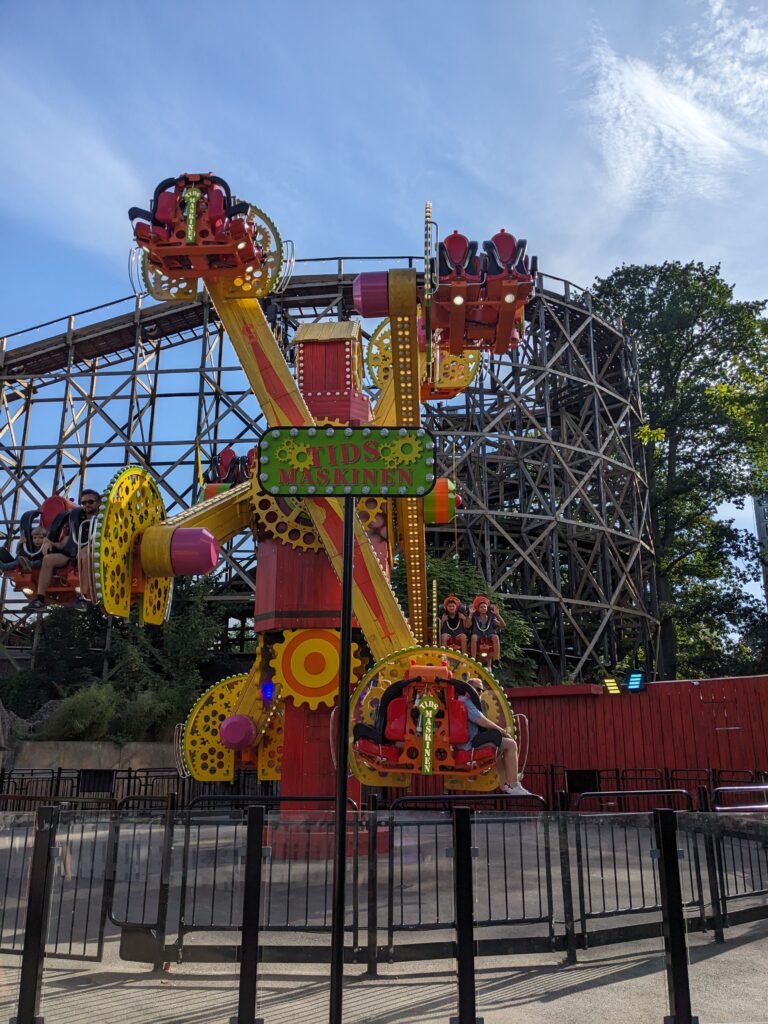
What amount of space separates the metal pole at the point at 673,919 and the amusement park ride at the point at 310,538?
282 centimetres

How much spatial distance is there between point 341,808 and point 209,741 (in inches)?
227

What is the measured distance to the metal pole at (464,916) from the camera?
436 cm

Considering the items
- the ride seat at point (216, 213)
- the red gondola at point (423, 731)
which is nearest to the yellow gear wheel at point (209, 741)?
the red gondola at point (423, 731)

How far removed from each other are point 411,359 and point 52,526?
3651 mm

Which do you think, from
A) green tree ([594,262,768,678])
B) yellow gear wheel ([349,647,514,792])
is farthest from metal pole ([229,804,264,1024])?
green tree ([594,262,768,678])

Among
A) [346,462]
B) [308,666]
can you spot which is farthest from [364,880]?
[308,666]

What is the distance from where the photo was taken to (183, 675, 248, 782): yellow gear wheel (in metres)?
9.06

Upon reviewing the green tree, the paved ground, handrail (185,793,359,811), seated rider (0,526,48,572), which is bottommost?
the paved ground

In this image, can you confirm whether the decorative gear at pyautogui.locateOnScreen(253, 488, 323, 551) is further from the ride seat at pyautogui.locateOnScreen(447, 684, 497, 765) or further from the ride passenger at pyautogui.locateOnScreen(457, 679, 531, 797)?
the ride passenger at pyautogui.locateOnScreen(457, 679, 531, 797)

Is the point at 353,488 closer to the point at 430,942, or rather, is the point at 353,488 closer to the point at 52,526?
the point at 430,942

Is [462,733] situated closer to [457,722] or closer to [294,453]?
[457,722]

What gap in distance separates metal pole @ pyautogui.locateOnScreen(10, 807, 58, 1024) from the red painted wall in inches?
475

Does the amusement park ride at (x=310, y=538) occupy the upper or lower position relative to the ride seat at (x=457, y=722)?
upper

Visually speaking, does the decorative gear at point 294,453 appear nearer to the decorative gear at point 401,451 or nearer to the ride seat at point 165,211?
the decorative gear at point 401,451
